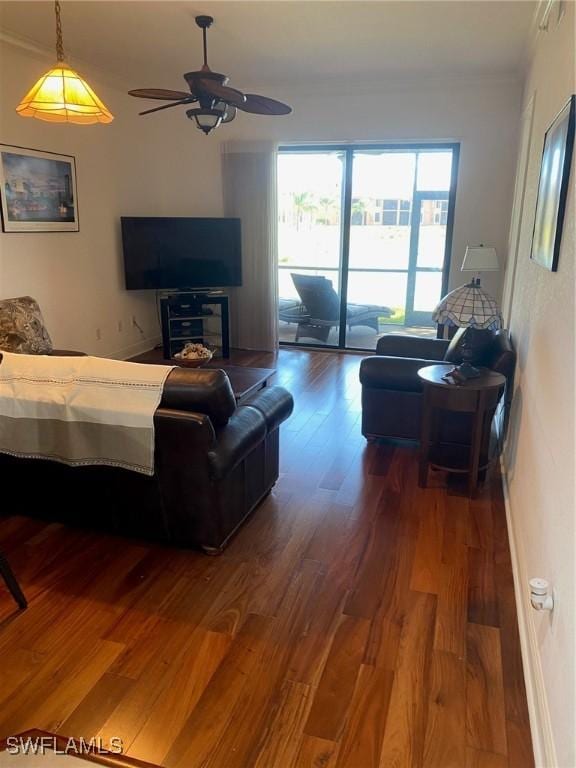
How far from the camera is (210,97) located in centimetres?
337

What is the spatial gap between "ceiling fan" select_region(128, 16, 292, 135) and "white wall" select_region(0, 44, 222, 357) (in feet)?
5.13

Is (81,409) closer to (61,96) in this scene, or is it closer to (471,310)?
Answer: (61,96)

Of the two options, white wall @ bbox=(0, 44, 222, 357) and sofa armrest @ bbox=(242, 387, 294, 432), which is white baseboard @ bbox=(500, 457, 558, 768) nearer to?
sofa armrest @ bbox=(242, 387, 294, 432)

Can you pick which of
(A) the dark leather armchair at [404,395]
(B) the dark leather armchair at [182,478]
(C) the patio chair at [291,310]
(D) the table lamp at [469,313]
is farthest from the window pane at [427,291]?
(B) the dark leather armchair at [182,478]

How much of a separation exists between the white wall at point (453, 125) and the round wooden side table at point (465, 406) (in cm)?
276

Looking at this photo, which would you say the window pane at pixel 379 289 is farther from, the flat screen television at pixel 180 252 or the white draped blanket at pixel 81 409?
the white draped blanket at pixel 81 409

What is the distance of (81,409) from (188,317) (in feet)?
12.3

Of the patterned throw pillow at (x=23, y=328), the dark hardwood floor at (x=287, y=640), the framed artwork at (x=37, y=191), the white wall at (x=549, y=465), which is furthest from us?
the framed artwork at (x=37, y=191)

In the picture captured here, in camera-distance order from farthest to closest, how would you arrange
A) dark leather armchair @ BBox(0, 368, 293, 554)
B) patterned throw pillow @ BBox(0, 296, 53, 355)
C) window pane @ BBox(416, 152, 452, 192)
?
window pane @ BBox(416, 152, 452, 192) < patterned throw pillow @ BBox(0, 296, 53, 355) < dark leather armchair @ BBox(0, 368, 293, 554)

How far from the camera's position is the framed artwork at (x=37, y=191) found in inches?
171

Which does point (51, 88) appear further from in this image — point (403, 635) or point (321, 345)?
point (321, 345)

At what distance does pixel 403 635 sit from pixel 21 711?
131cm

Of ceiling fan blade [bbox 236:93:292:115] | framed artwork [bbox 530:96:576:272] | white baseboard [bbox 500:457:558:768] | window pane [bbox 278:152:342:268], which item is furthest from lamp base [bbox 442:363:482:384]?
window pane [bbox 278:152:342:268]

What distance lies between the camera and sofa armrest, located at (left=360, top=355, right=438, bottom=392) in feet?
11.6
